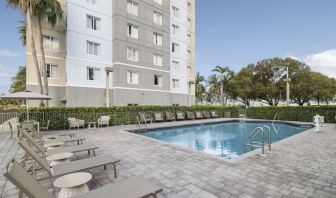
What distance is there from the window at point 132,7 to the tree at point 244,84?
34586 millimetres

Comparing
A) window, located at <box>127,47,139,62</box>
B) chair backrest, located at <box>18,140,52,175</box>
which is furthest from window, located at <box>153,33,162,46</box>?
chair backrest, located at <box>18,140,52,175</box>

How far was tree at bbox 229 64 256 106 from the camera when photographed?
48656mm

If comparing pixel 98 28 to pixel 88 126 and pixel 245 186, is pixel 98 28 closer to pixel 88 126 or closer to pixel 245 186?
pixel 88 126

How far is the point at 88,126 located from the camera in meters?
15.3

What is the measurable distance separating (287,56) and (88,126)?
170 ft

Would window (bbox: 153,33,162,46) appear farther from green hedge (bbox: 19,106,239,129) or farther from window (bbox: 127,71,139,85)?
green hedge (bbox: 19,106,239,129)

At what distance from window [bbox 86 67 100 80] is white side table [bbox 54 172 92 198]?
19.0 m

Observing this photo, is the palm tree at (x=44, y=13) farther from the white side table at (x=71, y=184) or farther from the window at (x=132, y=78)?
the white side table at (x=71, y=184)

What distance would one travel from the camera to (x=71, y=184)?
11.7 ft

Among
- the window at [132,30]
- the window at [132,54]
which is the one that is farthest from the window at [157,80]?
the window at [132,30]

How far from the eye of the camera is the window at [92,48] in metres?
21.3

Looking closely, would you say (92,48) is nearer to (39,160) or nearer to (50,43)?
(50,43)

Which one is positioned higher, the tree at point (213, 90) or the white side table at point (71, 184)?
the tree at point (213, 90)

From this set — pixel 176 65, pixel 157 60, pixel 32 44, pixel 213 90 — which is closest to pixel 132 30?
pixel 157 60
